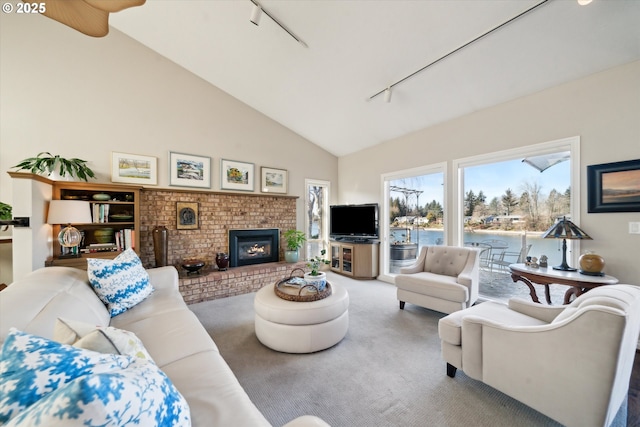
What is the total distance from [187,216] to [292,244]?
76.0 inches

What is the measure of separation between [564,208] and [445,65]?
7.20 ft

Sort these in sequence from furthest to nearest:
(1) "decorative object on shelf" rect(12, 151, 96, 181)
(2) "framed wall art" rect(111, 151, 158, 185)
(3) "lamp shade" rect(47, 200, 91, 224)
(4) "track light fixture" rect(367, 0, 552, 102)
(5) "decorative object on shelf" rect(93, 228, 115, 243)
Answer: (2) "framed wall art" rect(111, 151, 158, 185)
(5) "decorative object on shelf" rect(93, 228, 115, 243)
(1) "decorative object on shelf" rect(12, 151, 96, 181)
(3) "lamp shade" rect(47, 200, 91, 224)
(4) "track light fixture" rect(367, 0, 552, 102)

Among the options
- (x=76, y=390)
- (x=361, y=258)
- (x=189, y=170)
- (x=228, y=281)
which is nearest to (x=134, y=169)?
(x=189, y=170)

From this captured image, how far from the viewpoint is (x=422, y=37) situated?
8.26 ft

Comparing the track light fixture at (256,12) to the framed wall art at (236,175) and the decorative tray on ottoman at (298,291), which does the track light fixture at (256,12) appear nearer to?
the framed wall art at (236,175)

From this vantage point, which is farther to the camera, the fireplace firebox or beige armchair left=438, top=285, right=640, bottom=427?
the fireplace firebox

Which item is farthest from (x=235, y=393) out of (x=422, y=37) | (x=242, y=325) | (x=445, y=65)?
(x=445, y=65)

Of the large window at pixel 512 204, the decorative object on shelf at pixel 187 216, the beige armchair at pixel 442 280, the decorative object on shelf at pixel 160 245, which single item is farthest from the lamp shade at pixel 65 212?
the large window at pixel 512 204

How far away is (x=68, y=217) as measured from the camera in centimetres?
271

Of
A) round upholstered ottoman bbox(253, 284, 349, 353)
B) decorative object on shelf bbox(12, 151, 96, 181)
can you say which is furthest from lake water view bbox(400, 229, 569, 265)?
decorative object on shelf bbox(12, 151, 96, 181)

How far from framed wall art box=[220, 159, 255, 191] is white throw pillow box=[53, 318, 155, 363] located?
364 cm

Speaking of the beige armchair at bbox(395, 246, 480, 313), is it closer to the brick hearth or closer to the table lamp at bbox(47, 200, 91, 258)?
the brick hearth

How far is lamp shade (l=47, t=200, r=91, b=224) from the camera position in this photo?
2666 millimetres

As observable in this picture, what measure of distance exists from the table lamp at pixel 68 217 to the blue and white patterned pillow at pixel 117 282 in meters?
1.04
